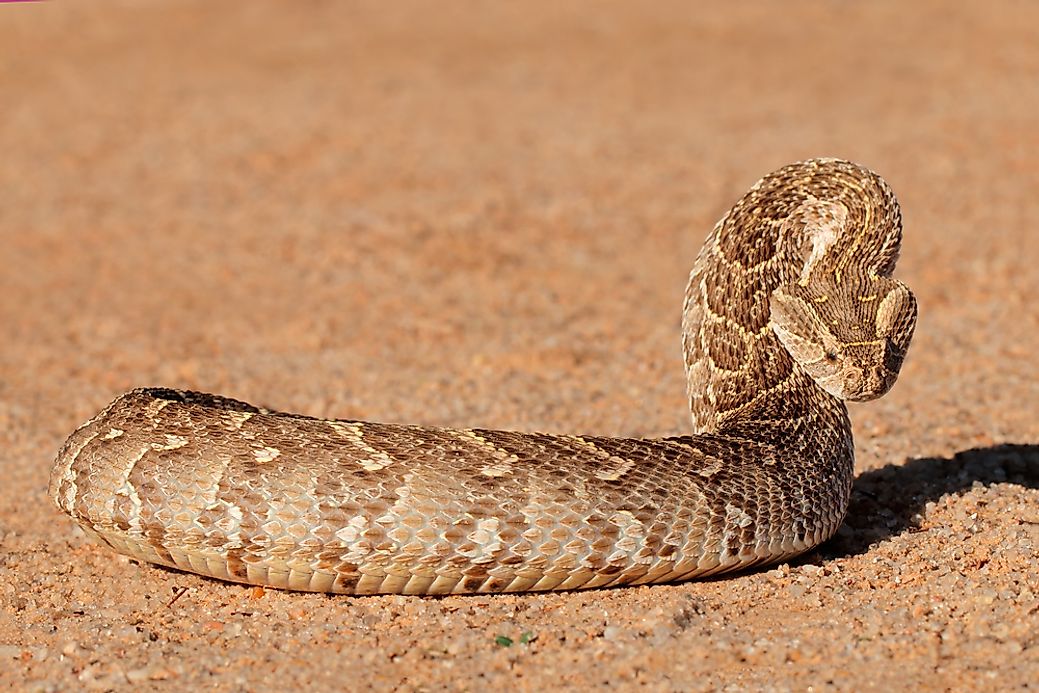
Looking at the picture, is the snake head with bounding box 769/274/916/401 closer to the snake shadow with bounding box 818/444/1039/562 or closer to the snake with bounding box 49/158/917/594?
the snake with bounding box 49/158/917/594

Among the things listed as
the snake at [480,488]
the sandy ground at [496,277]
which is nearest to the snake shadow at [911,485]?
the sandy ground at [496,277]

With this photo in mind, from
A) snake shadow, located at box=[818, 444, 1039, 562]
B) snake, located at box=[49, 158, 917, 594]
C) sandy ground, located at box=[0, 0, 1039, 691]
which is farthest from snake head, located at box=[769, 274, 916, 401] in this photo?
sandy ground, located at box=[0, 0, 1039, 691]

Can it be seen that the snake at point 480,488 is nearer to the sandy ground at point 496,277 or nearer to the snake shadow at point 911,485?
the sandy ground at point 496,277

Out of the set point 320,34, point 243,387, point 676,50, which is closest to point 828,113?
point 676,50

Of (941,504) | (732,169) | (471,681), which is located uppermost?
(732,169)

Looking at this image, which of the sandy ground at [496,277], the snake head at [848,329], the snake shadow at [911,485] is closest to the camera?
the sandy ground at [496,277]

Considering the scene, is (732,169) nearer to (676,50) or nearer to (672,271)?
(672,271)
